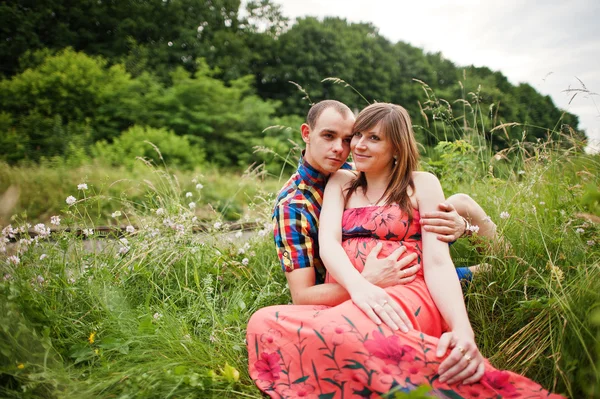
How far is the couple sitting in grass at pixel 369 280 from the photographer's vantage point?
158 centimetres

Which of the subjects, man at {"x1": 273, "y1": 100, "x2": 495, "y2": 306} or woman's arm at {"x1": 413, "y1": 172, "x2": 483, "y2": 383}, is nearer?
woman's arm at {"x1": 413, "y1": 172, "x2": 483, "y2": 383}

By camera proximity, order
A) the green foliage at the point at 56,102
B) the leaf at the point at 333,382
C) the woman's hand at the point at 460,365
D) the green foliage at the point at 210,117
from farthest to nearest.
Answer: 1. the green foliage at the point at 210,117
2. the green foliage at the point at 56,102
3. the leaf at the point at 333,382
4. the woman's hand at the point at 460,365

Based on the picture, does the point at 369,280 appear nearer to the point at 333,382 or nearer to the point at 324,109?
the point at 333,382

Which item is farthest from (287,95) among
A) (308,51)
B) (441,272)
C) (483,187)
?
(441,272)

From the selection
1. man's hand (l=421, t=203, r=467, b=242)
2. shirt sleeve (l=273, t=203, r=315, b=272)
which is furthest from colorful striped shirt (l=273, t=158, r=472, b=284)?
man's hand (l=421, t=203, r=467, b=242)

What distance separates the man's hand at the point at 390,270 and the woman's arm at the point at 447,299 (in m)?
0.08

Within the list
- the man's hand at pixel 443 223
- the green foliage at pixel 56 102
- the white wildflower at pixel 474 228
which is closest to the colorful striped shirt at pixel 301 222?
the white wildflower at pixel 474 228

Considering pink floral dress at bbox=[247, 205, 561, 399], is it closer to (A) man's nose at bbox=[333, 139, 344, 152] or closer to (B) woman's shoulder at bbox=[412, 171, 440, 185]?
(B) woman's shoulder at bbox=[412, 171, 440, 185]

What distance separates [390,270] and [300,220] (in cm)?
64

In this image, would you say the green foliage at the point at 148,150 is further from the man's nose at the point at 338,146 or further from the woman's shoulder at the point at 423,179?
the woman's shoulder at the point at 423,179

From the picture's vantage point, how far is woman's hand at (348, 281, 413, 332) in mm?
1707

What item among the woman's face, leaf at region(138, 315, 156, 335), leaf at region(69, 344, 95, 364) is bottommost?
leaf at region(69, 344, 95, 364)

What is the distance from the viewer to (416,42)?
2633cm

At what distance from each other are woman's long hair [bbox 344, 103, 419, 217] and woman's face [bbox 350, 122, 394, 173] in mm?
22
